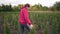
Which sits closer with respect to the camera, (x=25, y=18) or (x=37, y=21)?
(x=25, y=18)

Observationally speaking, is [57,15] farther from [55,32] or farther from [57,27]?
[55,32]

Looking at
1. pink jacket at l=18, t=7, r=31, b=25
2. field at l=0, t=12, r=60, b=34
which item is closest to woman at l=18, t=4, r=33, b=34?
pink jacket at l=18, t=7, r=31, b=25

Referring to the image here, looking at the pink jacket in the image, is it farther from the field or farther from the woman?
the field

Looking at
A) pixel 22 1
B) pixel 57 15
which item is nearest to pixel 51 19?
pixel 57 15

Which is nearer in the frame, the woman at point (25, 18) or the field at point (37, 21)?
the woman at point (25, 18)

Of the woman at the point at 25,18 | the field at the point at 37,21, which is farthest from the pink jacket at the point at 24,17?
the field at the point at 37,21

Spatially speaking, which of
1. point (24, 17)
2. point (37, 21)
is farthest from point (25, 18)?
point (37, 21)

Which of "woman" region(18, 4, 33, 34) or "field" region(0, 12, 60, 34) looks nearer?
"woman" region(18, 4, 33, 34)

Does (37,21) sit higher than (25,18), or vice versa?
(25,18)

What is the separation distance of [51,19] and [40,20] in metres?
0.34

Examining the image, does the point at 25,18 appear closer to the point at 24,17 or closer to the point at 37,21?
the point at 24,17

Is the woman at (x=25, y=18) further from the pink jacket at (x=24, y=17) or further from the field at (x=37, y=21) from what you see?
the field at (x=37, y=21)

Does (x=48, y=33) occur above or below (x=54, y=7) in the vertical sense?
below

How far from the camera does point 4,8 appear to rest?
18.1 ft
